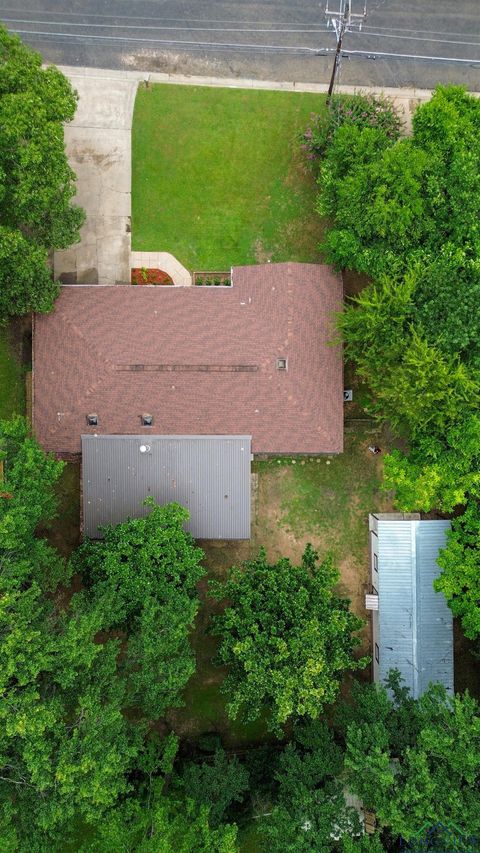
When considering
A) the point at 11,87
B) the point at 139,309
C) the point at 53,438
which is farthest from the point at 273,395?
the point at 11,87

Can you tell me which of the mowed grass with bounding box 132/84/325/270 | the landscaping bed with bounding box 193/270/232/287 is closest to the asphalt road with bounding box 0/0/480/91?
the mowed grass with bounding box 132/84/325/270

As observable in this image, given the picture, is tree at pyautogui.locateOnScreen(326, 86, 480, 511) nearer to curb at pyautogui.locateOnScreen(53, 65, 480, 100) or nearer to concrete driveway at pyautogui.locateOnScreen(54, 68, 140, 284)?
curb at pyautogui.locateOnScreen(53, 65, 480, 100)

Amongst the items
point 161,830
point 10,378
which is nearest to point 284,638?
point 161,830

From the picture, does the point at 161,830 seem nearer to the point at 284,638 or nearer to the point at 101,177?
the point at 284,638

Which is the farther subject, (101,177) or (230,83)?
(230,83)

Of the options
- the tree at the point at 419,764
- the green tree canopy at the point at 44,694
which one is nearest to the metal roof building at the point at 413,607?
the tree at the point at 419,764

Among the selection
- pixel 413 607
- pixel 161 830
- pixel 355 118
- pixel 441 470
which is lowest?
pixel 161 830

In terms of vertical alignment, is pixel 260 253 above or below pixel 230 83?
below
